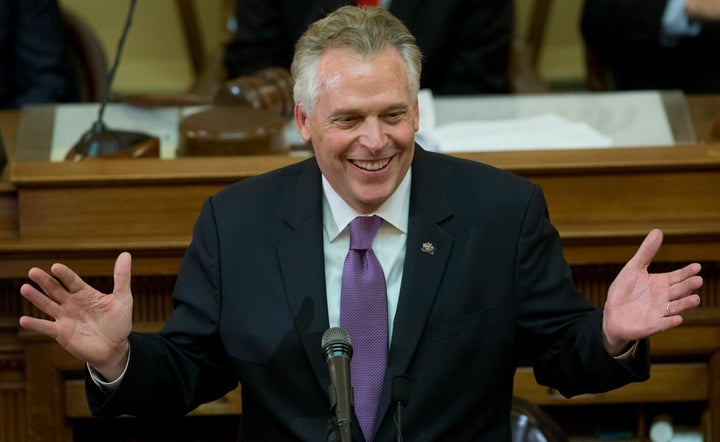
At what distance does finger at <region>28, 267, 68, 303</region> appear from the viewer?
1.98 m

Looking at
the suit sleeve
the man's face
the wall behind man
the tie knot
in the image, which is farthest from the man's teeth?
the wall behind man

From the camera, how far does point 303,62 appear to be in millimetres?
2139

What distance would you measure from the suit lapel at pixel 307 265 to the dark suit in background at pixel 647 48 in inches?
82.7

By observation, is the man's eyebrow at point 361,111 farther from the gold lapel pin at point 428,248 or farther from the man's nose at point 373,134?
the gold lapel pin at point 428,248

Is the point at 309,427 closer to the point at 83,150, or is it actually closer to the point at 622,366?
the point at 622,366

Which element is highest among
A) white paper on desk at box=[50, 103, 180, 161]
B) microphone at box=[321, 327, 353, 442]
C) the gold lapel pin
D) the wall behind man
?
the wall behind man

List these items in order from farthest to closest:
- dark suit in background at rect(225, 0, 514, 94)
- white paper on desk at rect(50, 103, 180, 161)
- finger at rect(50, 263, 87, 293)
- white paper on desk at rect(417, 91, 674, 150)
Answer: dark suit in background at rect(225, 0, 514, 94)
white paper on desk at rect(50, 103, 180, 161)
white paper on desk at rect(417, 91, 674, 150)
finger at rect(50, 263, 87, 293)

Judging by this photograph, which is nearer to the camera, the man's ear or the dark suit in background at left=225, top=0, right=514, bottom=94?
the man's ear

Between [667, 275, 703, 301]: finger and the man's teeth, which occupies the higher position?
the man's teeth

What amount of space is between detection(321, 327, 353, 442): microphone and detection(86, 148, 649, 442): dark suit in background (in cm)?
44

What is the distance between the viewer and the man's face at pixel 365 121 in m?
2.07

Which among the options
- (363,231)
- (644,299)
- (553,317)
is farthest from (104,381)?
(644,299)

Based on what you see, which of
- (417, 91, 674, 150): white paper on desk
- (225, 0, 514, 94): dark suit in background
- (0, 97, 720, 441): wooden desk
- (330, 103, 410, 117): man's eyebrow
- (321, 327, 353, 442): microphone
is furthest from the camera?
(225, 0, 514, 94): dark suit in background

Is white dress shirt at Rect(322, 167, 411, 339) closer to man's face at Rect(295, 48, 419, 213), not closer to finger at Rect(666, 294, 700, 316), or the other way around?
man's face at Rect(295, 48, 419, 213)
